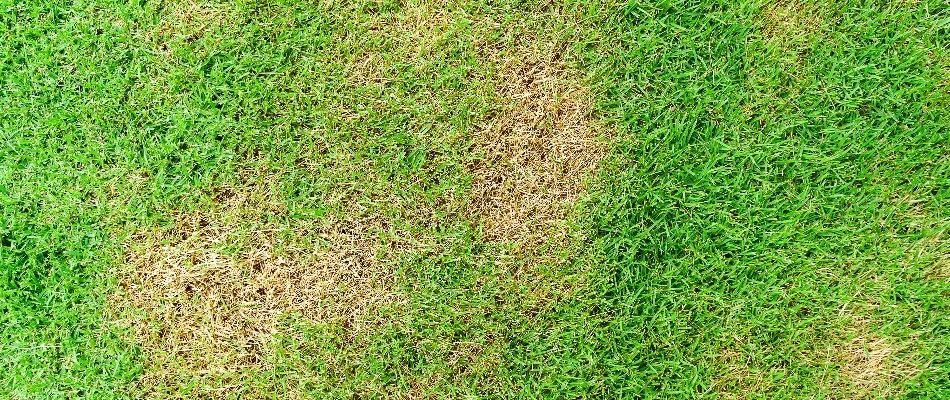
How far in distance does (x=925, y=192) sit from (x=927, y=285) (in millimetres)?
381

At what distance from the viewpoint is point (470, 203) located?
2.62 metres

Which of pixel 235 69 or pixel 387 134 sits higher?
pixel 235 69

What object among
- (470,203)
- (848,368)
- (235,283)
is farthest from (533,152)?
(848,368)

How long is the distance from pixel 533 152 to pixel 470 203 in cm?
35

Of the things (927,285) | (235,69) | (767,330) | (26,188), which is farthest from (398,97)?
(927,285)

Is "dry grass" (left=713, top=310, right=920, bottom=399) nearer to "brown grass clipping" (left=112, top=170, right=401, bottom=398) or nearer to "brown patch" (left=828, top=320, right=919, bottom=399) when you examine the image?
"brown patch" (left=828, top=320, right=919, bottom=399)

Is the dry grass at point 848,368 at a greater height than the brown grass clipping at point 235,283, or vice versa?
the brown grass clipping at point 235,283

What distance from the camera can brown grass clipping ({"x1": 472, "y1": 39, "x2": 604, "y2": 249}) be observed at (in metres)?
2.62

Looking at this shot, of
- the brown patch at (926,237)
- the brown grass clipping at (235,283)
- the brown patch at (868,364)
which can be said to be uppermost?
the brown grass clipping at (235,283)

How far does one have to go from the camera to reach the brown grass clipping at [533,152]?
2615mm

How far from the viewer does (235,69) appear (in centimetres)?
264

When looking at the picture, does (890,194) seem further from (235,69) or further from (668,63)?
(235,69)

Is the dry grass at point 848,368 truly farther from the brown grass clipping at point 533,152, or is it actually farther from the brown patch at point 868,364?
the brown grass clipping at point 533,152

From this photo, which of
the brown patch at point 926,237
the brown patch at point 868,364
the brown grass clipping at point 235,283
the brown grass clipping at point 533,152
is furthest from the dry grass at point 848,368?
the brown grass clipping at point 235,283
